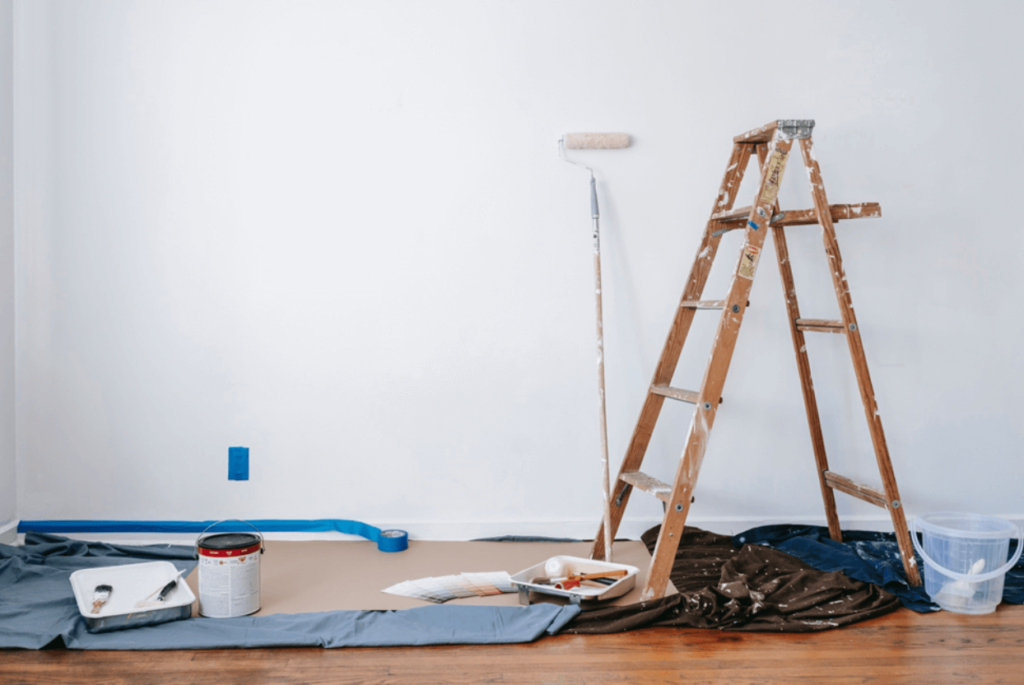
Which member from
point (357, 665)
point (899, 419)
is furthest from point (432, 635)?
point (899, 419)

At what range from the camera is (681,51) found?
268 cm

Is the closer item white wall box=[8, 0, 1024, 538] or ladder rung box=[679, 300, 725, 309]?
ladder rung box=[679, 300, 725, 309]

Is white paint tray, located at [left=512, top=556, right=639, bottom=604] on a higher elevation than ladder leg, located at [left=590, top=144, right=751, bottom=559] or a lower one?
lower

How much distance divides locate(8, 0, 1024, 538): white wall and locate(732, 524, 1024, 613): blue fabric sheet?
0.11 metres

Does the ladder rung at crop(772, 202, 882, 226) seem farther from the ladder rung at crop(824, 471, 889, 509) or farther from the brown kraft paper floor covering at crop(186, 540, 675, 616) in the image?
the brown kraft paper floor covering at crop(186, 540, 675, 616)

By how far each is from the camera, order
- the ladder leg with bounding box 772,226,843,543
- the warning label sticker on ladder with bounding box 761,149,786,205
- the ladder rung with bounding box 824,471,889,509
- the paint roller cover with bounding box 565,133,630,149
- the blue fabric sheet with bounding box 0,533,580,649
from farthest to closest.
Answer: the paint roller cover with bounding box 565,133,630,149
the ladder leg with bounding box 772,226,843,543
the ladder rung with bounding box 824,471,889,509
the warning label sticker on ladder with bounding box 761,149,786,205
the blue fabric sheet with bounding box 0,533,580,649

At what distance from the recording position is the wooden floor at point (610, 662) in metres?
1.66

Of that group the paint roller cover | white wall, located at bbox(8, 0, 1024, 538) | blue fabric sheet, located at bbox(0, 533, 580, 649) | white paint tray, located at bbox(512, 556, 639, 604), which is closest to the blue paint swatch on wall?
white wall, located at bbox(8, 0, 1024, 538)

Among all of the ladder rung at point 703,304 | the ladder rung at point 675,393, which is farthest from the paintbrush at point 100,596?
the ladder rung at point 703,304

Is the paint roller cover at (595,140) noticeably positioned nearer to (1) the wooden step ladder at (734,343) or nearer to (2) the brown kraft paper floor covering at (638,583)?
(1) the wooden step ladder at (734,343)

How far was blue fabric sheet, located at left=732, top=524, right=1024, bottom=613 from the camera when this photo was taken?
7.14 ft

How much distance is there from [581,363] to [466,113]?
3.34 ft

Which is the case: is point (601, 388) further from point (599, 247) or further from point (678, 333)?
point (599, 247)

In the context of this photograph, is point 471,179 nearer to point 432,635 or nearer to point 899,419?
point 432,635
